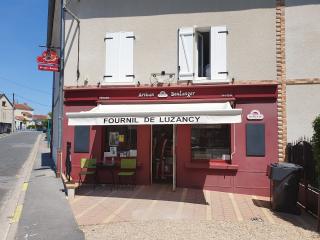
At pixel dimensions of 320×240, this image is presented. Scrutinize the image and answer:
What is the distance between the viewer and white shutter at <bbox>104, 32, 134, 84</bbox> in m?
12.8

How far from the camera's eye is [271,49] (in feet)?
39.0

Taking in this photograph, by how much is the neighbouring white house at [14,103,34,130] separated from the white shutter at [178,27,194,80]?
114m

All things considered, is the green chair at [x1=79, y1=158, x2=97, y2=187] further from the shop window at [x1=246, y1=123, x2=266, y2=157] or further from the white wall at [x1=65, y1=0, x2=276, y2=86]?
the shop window at [x1=246, y1=123, x2=266, y2=157]

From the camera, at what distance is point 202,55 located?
41.7 feet

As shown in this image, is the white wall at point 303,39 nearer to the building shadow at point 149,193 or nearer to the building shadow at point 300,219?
the building shadow at point 300,219

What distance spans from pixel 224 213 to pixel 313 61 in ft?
18.9

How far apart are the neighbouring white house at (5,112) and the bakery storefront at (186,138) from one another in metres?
Result: 72.4

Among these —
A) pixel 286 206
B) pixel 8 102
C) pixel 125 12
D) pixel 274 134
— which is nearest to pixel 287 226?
pixel 286 206

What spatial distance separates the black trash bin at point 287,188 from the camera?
9102 mm

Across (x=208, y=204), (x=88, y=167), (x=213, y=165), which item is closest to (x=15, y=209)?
(x=88, y=167)

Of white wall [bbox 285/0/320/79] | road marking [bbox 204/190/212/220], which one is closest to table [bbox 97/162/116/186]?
road marking [bbox 204/190/212/220]

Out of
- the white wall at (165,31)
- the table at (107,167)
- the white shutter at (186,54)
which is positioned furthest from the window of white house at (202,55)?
the table at (107,167)

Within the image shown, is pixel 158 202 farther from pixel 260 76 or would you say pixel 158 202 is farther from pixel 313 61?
pixel 313 61

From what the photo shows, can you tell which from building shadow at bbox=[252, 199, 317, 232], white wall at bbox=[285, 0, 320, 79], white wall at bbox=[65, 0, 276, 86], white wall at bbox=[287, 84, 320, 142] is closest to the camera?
building shadow at bbox=[252, 199, 317, 232]
